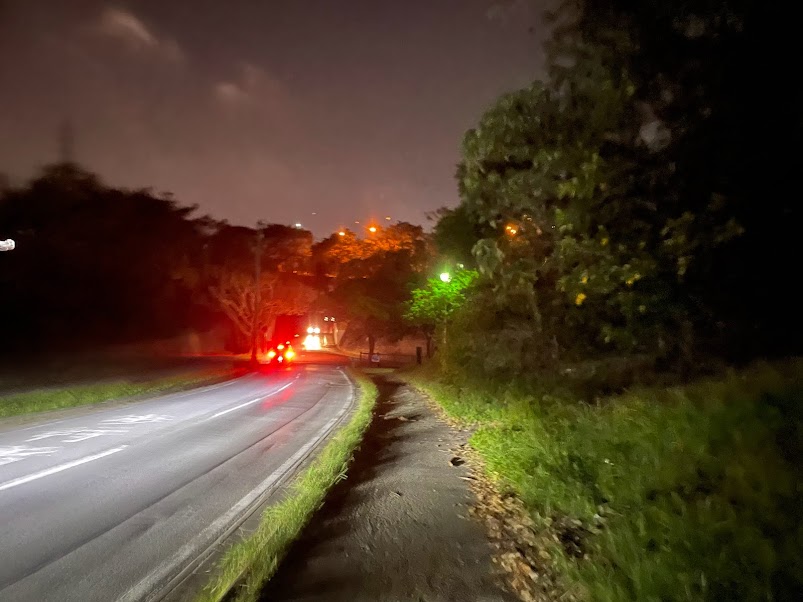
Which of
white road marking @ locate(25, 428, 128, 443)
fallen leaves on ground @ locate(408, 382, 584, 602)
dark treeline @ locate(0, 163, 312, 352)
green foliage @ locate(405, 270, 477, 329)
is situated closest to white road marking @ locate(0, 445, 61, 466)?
white road marking @ locate(25, 428, 128, 443)

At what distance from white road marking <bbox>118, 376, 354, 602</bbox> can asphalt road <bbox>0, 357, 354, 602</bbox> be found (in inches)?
0.5

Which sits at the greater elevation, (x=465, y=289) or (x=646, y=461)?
(x=465, y=289)

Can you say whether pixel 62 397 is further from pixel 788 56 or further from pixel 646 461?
pixel 788 56

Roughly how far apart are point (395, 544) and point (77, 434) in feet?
32.1

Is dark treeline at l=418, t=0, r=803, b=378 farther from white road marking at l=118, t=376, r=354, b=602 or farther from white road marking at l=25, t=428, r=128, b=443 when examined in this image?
white road marking at l=25, t=428, r=128, b=443

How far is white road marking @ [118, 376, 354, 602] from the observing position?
17.7ft

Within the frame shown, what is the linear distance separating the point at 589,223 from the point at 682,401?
103 inches

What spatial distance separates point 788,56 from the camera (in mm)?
7297

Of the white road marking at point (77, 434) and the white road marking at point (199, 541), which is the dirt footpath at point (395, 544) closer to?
the white road marking at point (199, 541)

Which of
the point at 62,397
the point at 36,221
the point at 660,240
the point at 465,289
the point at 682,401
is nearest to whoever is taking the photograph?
the point at 682,401

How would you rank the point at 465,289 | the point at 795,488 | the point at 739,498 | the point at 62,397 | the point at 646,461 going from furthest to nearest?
the point at 465,289, the point at 62,397, the point at 646,461, the point at 739,498, the point at 795,488

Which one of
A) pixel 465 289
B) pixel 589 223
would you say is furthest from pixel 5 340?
pixel 589 223

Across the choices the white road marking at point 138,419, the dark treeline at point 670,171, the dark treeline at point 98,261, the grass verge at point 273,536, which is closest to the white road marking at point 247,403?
the white road marking at point 138,419

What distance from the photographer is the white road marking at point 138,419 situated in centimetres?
1523
